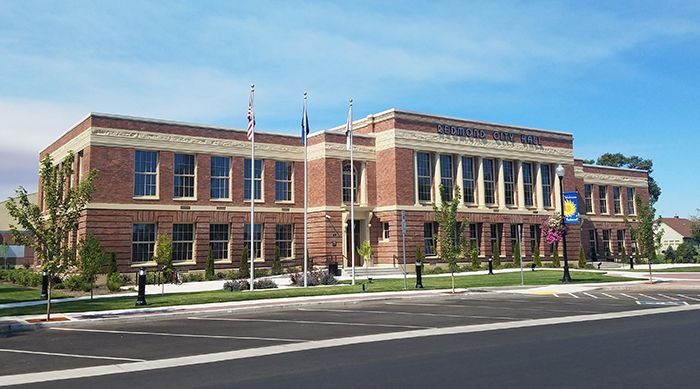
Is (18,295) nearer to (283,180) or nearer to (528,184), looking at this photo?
(283,180)

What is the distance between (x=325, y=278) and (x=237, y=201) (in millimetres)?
11182

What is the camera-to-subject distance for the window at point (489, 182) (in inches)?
1793

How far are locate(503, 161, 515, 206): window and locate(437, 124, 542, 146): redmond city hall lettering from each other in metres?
2.11

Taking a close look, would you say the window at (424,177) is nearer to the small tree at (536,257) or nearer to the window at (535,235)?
the small tree at (536,257)

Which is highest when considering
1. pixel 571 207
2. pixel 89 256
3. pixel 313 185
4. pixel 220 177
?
pixel 220 177

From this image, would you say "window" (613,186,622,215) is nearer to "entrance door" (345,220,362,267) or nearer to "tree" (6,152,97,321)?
"entrance door" (345,220,362,267)

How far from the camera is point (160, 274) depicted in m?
33.5

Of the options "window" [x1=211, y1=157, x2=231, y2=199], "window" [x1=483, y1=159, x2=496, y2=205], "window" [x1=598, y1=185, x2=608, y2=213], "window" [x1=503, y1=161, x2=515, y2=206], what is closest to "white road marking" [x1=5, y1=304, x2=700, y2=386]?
"window" [x1=211, y1=157, x2=231, y2=199]

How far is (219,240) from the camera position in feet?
123

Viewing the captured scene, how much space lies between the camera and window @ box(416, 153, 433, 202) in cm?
4219

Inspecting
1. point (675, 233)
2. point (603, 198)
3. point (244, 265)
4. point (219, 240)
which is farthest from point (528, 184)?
point (675, 233)

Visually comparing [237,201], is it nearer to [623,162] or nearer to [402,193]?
[402,193]

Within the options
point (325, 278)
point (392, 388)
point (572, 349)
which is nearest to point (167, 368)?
point (392, 388)

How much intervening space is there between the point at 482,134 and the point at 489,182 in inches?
155
